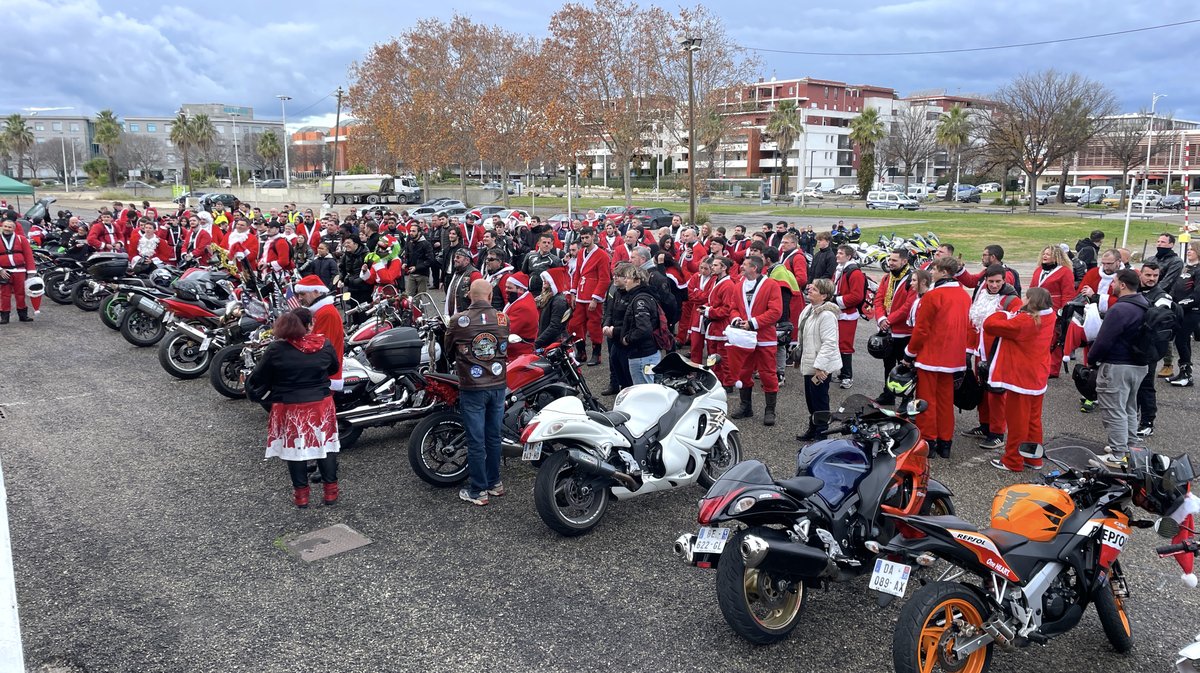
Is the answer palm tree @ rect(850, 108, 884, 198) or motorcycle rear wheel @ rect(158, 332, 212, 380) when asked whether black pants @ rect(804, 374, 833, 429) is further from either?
palm tree @ rect(850, 108, 884, 198)

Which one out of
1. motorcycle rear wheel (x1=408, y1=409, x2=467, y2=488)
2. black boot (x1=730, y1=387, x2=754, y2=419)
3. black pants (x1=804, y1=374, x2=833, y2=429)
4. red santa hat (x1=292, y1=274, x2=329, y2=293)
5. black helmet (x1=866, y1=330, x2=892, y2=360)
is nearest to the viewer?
motorcycle rear wheel (x1=408, y1=409, x2=467, y2=488)

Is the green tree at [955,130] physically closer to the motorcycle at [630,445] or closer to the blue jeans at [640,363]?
the blue jeans at [640,363]

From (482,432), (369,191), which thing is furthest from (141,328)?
(369,191)

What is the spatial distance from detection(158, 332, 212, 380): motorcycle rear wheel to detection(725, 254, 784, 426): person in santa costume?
6.51 m

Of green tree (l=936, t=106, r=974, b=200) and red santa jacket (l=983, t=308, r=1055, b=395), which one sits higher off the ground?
green tree (l=936, t=106, r=974, b=200)

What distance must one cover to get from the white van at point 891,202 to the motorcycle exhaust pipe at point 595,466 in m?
51.8

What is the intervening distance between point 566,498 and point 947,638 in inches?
104

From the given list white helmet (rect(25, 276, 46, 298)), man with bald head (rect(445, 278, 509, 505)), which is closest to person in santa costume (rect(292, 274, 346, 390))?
man with bald head (rect(445, 278, 509, 505))

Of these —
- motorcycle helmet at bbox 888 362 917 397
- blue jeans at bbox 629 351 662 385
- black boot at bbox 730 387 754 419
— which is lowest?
black boot at bbox 730 387 754 419

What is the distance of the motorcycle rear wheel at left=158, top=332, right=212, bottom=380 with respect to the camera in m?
9.41

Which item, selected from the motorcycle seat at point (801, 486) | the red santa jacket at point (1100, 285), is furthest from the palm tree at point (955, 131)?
the motorcycle seat at point (801, 486)

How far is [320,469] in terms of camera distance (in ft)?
19.2

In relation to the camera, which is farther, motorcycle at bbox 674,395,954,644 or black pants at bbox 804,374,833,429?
black pants at bbox 804,374,833,429

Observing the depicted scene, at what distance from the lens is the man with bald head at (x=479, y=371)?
221 inches
